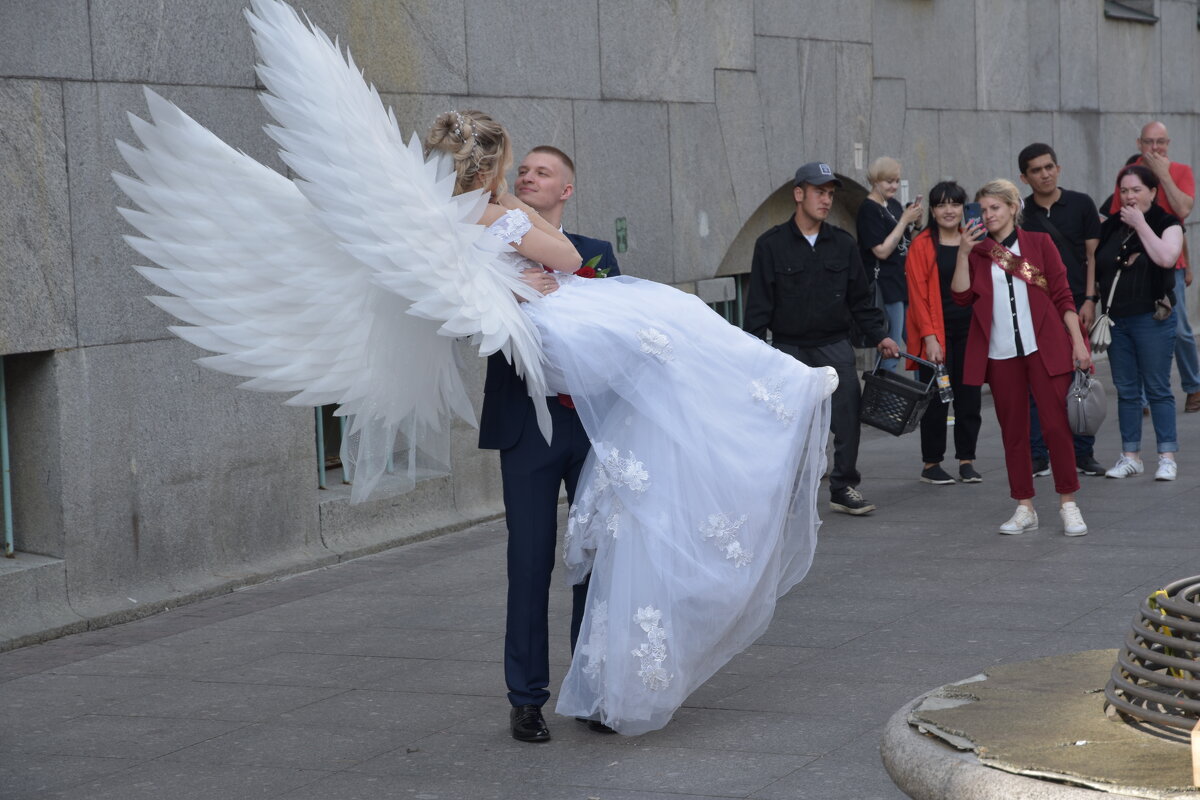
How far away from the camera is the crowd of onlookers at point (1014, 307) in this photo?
28.8 ft

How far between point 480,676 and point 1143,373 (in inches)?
232

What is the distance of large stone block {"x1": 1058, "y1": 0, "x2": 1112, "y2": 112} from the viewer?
57.3 ft

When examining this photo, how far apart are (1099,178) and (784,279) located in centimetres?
990

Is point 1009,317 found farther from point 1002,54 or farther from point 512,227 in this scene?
point 1002,54

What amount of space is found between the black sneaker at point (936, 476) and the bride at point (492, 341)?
5158 mm

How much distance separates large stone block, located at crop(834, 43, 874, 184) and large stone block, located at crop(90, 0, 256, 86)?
265 inches

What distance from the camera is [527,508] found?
5461 mm

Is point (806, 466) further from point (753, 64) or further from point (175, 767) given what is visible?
point (753, 64)

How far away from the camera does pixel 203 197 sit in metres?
4.89

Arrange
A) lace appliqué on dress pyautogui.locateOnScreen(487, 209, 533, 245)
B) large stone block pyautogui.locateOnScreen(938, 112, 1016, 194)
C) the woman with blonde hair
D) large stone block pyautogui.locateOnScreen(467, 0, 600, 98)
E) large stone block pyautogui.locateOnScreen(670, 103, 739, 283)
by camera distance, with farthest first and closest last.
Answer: large stone block pyautogui.locateOnScreen(938, 112, 1016, 194) → the woman with blonde hair → large stone block pyautogui.locateOnScreen(670, 103, 739, 283) → large stone block pyautogui.locateOnScreen(467, 0, 600, 98) → lace appliqué on dress pyautogui.locateOnScreen(487, 209, 533, 245)

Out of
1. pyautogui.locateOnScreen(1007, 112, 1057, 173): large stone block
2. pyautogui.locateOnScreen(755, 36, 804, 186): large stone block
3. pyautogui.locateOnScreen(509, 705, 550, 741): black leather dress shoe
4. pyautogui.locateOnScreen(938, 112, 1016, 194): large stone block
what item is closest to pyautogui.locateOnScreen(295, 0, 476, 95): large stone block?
pyautogui.locateOnScreen(755, 36, 804, 186): large stone block

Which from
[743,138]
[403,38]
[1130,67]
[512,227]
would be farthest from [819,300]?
[1130,67]

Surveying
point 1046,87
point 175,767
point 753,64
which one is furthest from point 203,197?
point 1046,87

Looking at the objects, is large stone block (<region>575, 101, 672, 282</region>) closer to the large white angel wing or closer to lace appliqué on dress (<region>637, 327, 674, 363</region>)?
lace appliqué on dress (<region>637, 327, 674, 363</region>)
